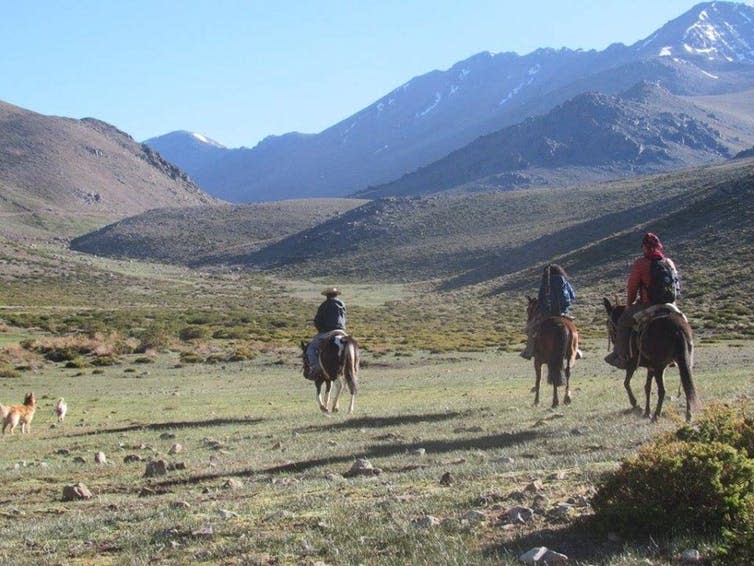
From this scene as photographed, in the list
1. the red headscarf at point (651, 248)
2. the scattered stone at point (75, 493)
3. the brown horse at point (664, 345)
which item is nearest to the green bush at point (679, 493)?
the scattered stone at point (75, 493)

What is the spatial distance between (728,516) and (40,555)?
→ 4965 mm

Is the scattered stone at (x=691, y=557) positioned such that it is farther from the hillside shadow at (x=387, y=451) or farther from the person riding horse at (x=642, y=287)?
the person riding horse at (x=642, y=287)

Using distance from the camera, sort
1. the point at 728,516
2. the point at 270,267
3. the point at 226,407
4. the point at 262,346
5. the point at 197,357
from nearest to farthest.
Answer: the point at 728,516 → the point at 226,407 → the point at 197,357 → the point at 262,346 → the point at 270,267

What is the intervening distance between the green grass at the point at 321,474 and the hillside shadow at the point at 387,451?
43 mm

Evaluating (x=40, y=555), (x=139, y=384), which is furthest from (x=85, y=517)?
(x=139, y=384)

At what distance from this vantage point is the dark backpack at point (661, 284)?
13.2 m

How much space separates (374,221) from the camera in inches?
6097

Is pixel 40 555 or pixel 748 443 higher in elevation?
pixel 748 443

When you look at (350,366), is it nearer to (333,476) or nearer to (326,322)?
(326,322)

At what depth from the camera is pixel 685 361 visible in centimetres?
1263

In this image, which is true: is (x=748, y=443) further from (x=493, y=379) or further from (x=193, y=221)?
(x=193, y=221)

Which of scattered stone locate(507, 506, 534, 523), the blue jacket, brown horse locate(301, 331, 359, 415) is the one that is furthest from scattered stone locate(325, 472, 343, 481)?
brown horse locate(301, 331, 359, 415)

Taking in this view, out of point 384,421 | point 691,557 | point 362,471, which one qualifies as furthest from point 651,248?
point 691,557

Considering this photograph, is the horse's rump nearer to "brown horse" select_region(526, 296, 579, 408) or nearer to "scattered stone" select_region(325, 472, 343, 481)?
"brown horse" select_region(526, 296, 579, 408)
